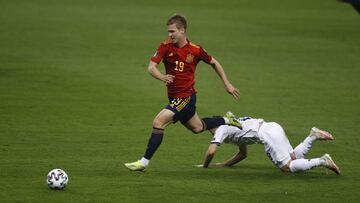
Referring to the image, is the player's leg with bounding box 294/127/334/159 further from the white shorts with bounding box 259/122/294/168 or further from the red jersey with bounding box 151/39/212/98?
the red jersey with bounding box 151/39/212/98

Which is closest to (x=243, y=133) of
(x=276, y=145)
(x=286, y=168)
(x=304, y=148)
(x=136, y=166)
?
(x=276, y=145)

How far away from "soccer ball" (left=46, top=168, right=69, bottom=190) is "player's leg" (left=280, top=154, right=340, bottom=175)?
3.24 meters

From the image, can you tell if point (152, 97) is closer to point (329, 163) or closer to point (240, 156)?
point (240, 156)

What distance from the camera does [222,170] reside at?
12.2 metres

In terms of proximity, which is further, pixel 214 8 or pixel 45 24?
pixel 214 8

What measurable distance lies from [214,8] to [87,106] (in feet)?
67.8

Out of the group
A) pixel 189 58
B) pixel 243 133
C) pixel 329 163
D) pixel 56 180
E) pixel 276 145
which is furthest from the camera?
pixel 243 133

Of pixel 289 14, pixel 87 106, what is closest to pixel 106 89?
pixel 87 106

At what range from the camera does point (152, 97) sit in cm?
1898

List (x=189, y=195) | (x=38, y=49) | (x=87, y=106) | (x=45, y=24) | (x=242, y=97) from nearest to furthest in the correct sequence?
(x=189, y=195), (x=87, y=106), (x=242, y=97), (x=38, y=49), (x=45, y=24)

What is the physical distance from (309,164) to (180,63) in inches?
89.0

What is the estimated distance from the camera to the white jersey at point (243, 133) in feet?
39.4

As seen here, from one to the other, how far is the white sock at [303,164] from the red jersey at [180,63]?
1745 millimetres

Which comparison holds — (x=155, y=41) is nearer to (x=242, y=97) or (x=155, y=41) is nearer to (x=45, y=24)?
(x=45, y=24)
